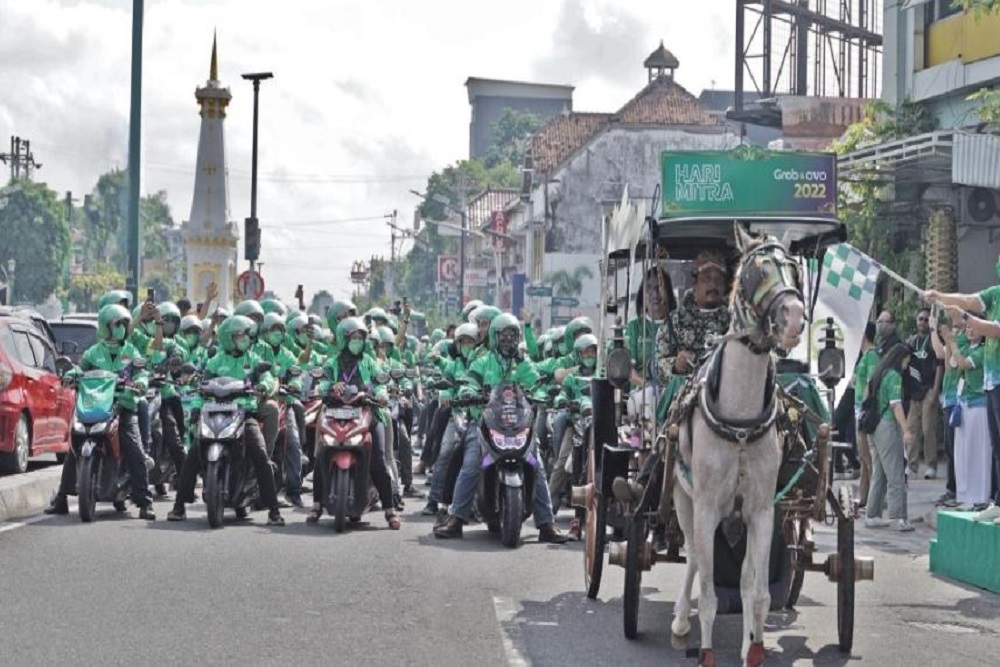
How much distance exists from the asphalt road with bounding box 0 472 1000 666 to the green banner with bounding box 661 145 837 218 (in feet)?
7.97

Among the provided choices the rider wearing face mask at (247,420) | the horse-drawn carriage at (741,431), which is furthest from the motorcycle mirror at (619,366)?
the rider wearing face mask at (247,420)

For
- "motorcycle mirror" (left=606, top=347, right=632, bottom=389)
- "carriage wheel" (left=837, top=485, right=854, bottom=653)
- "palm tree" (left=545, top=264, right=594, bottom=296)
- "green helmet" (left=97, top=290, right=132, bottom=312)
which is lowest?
"carriage wheel" (left=837, top=485, right=854, bottom=653)

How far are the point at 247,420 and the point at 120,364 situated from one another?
49.3 inches

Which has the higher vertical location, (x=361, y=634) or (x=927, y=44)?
(x=927, y=44)

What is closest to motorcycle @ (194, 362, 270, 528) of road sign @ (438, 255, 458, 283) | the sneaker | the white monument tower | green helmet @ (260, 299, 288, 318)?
green helmet @ (260, 299, 288, 318)

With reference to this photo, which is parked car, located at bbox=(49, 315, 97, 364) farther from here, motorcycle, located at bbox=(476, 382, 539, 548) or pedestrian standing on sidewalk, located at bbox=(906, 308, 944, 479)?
motorcycle, located at bbox=(476, 382, 539, 548)

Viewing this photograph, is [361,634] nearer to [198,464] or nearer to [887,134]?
[198,464]

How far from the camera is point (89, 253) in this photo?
15625 cm

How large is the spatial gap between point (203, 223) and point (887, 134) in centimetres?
3888

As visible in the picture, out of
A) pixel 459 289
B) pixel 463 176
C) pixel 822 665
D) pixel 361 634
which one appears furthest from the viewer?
pixel 463 176

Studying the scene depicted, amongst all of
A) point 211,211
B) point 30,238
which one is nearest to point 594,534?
point 211,211

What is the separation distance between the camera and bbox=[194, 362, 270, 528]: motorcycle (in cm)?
1572

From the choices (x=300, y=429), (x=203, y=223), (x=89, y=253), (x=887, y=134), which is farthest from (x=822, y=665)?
(x=89, y=253)

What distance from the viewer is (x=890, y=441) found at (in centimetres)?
1667
